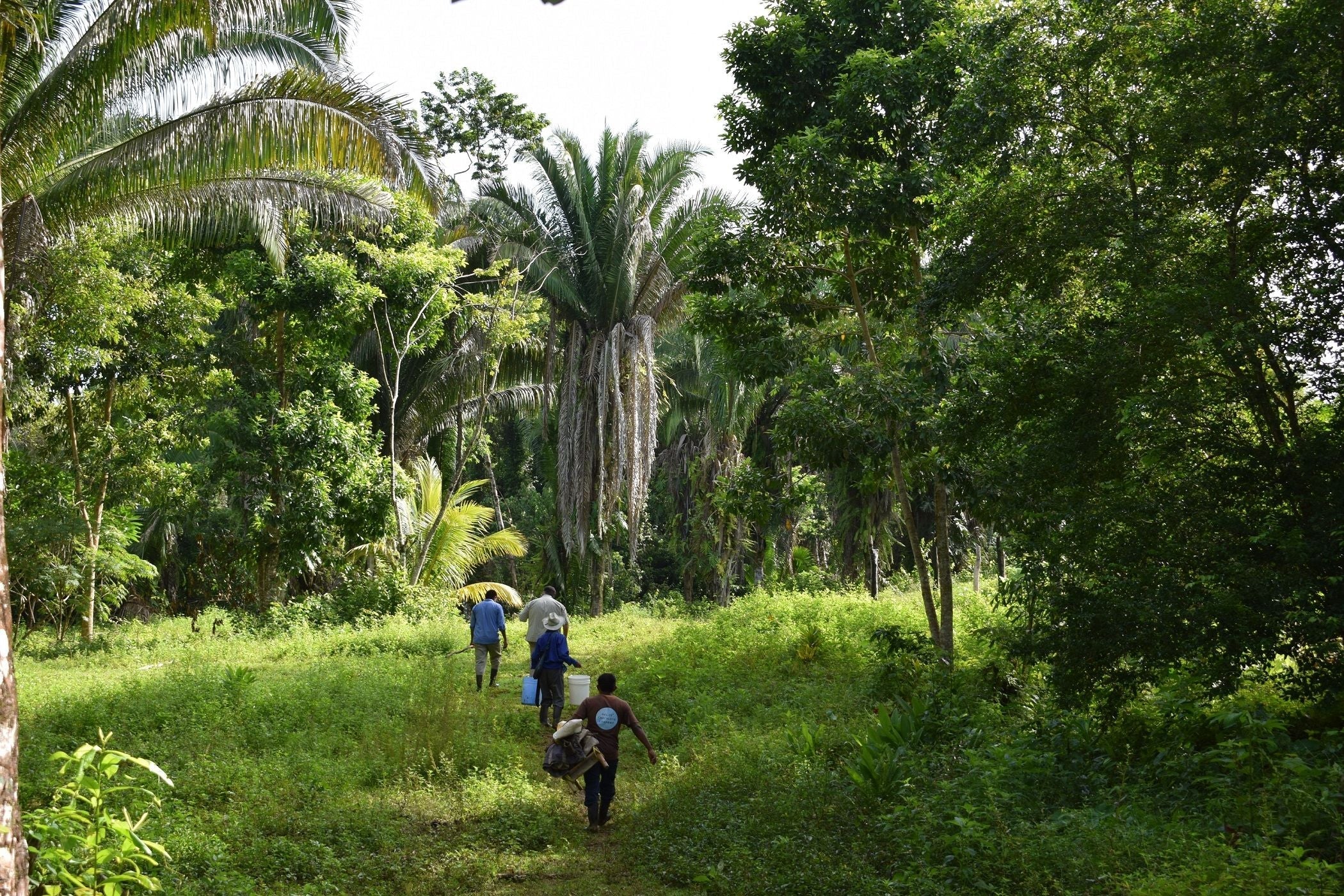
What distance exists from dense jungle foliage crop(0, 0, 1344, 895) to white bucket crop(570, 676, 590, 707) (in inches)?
22.4

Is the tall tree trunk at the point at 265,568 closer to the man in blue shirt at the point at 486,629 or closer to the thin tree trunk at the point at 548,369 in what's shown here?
the thin tree trunk at the point at 548,369

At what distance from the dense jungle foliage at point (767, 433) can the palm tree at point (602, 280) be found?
102mm

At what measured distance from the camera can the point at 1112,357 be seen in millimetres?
7645

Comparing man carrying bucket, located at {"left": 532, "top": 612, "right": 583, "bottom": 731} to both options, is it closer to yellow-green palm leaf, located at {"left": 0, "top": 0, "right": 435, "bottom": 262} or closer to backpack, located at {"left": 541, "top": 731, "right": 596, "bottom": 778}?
backpack, located at {"left": 541, "top": 731, "right": 596, "bottom": 778}

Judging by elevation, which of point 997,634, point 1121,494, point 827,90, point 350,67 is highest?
point 350,67

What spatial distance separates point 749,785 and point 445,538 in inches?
539

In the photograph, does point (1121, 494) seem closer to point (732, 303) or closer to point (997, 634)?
point (997, 634)

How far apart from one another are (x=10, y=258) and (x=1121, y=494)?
40.6ft

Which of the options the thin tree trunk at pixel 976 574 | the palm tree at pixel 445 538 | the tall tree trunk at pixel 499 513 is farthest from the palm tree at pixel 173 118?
the thin tree trunk at pixel 976 574

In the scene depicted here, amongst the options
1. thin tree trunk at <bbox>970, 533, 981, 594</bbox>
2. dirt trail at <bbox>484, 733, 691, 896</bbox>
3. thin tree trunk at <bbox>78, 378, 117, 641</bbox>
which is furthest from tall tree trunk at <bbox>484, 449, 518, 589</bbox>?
dirt trail at <bbox>484, 733, 691, 896</bbox>

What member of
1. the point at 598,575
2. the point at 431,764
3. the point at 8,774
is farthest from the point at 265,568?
the point at 8,774

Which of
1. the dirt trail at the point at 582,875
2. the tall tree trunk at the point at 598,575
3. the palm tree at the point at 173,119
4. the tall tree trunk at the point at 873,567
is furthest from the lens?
the tall tree trunk at the point at 873,567

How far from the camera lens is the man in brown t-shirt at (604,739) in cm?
784

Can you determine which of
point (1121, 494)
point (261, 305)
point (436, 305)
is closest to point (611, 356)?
point (436, 305)
